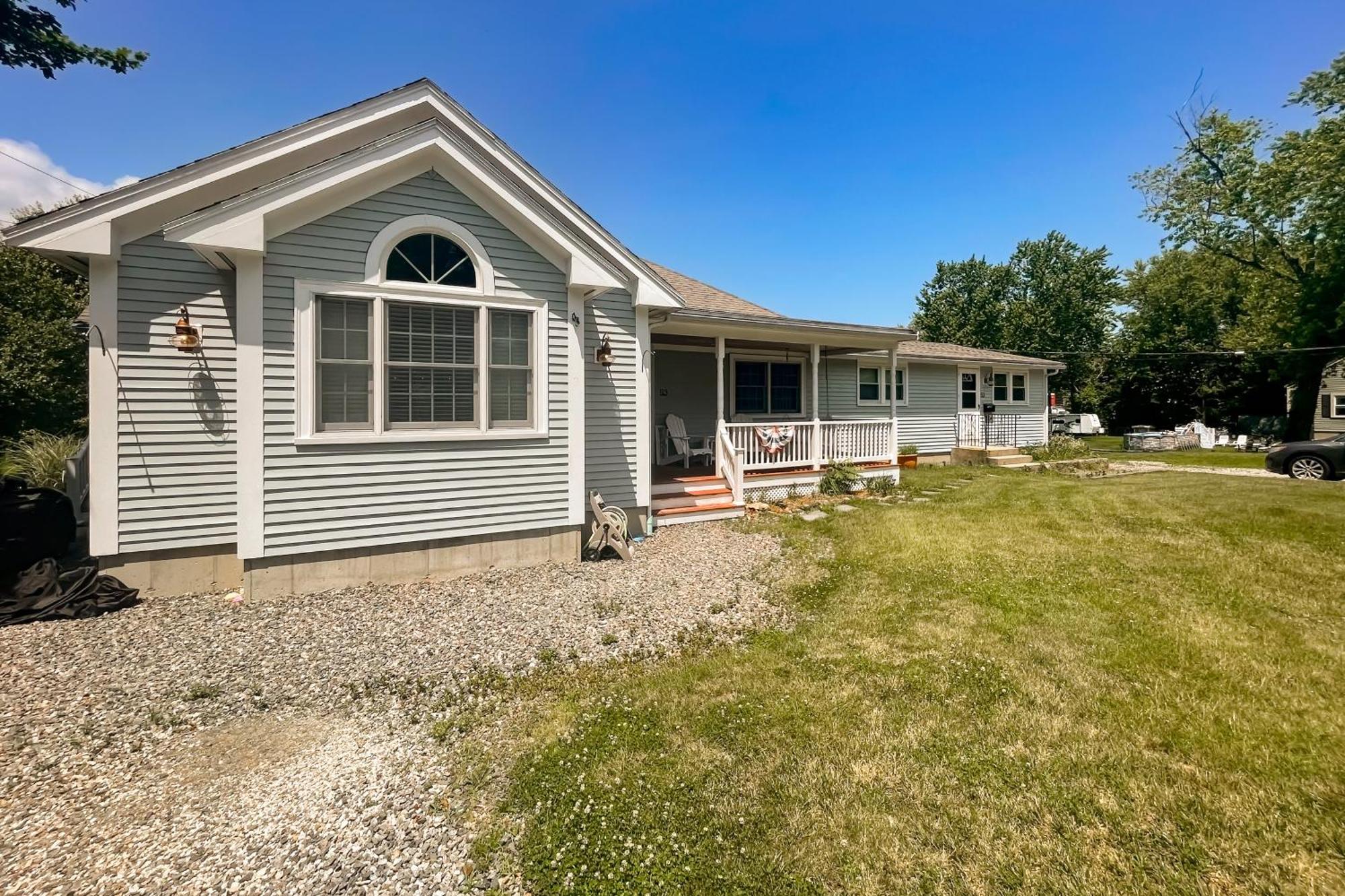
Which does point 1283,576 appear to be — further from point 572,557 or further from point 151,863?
point 151,863

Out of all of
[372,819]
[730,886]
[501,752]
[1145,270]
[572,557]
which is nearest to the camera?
[730,886]

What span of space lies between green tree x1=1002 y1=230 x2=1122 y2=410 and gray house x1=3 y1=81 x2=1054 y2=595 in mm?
39725

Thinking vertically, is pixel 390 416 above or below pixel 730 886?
above

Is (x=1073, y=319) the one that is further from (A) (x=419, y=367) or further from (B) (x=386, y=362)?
(B) (x=386, y=362)

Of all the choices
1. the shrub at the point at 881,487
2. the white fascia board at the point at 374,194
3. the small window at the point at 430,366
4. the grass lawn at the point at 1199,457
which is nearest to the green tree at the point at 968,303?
the grass lawn at the point at 1199,457

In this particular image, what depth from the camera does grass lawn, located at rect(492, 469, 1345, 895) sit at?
2172 mm

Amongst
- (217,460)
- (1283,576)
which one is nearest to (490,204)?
(217,460)

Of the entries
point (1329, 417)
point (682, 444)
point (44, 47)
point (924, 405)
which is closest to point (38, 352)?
point (44, 47)

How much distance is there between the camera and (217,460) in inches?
217

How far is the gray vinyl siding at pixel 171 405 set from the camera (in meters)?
5.21

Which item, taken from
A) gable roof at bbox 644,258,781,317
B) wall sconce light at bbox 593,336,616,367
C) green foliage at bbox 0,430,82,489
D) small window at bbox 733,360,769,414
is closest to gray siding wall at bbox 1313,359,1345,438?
small window at bbox 733,360,769,414

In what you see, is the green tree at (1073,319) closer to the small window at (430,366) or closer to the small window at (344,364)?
the small window at (430,366)

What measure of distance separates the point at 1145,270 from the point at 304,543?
168 feet

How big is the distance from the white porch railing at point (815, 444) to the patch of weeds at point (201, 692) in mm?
7154
